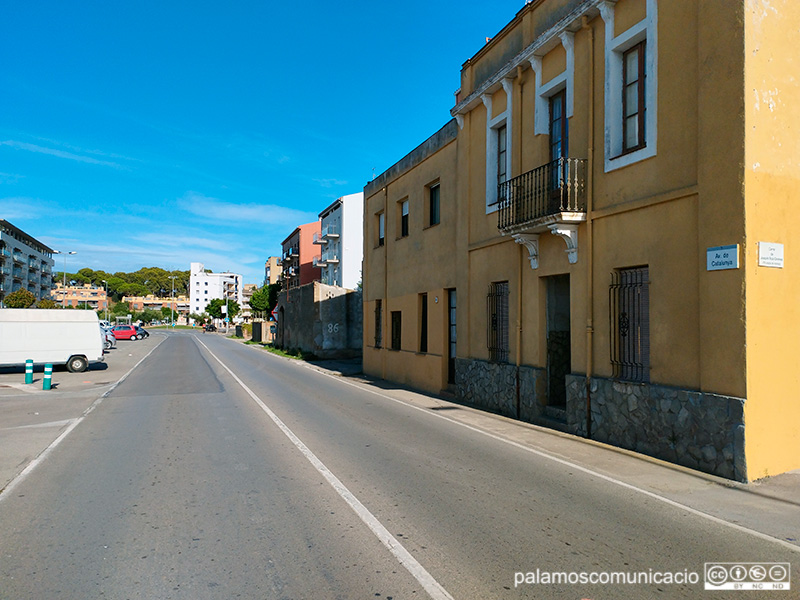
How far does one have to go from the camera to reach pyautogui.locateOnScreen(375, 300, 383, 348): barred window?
2206 cm

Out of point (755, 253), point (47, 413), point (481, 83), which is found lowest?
point (47, 413)

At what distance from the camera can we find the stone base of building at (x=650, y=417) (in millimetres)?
7035

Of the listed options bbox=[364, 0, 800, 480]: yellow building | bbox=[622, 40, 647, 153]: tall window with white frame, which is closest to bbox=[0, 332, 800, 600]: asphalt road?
bbox=[364, 0, 800, 480]: yellow building

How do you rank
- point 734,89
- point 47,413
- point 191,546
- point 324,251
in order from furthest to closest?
point 324,251 < point 47,413 < point 734,89 < point 191,546

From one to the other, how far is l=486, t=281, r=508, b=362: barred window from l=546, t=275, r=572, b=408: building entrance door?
1.66 metres

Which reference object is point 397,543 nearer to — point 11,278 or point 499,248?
point 499,248

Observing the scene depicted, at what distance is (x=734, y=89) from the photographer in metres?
7.22

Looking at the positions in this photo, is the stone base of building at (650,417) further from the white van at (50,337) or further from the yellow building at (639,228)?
the white van at (50,337)

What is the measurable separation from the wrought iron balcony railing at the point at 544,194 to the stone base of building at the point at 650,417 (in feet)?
10.0

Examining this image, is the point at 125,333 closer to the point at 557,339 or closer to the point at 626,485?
the point at 557,339

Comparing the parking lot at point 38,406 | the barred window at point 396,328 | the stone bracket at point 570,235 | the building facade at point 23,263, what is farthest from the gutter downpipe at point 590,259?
the building facade at point 23,263

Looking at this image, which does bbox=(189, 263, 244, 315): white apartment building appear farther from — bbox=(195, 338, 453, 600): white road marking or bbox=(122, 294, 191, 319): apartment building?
bbox=(195, 338, 453, 600): white road marking

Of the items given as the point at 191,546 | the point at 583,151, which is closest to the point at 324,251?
the point at 583,151

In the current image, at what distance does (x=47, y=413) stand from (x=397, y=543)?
438 inches
